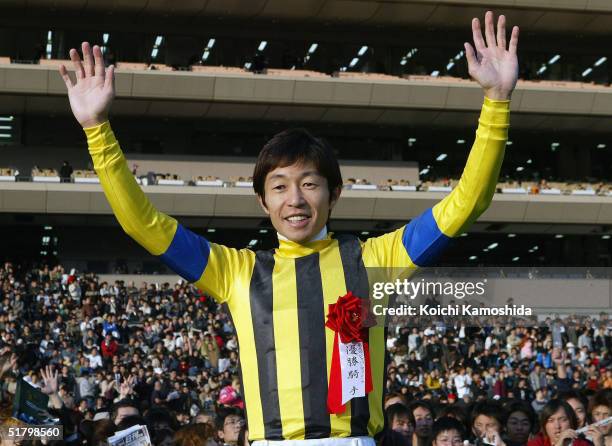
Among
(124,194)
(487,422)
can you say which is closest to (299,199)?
(124,194)

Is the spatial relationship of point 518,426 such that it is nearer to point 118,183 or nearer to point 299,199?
point 299,199

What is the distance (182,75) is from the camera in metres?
34.2

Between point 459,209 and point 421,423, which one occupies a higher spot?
point 459,209

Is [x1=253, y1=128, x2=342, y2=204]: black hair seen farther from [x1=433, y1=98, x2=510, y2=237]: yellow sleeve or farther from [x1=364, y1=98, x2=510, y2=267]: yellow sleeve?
[x1=433, y1=98, x2=510, y2=237]: yellow sleeve

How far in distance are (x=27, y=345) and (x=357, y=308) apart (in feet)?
59.1

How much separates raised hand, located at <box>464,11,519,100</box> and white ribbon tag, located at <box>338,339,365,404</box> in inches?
37.6

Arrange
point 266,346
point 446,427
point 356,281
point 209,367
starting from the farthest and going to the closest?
point 209,367 < point 446,427 < point 356,281 < point 266,346

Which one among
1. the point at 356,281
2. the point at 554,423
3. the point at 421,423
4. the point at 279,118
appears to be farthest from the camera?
the point at 279,118

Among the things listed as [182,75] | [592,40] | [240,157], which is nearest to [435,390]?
[182,75]

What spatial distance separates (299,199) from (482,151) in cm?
65

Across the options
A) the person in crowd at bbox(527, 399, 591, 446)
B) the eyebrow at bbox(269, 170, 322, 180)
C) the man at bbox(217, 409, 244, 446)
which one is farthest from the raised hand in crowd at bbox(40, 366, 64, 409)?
the eyebrow at bbox(269, 170, 322, 180)

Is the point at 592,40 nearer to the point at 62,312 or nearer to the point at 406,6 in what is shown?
the point at 406,6

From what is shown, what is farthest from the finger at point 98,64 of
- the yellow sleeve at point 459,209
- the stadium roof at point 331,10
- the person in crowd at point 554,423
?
the stadium roof at point 331,10

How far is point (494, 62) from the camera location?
12.2 feet
